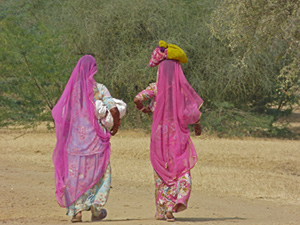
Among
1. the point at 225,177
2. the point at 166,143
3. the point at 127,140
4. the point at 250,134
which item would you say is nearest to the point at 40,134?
the point at 127,140

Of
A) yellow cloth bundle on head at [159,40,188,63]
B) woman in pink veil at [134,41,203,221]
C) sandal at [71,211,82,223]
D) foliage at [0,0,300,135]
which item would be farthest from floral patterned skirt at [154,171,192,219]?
foliage at [0,0,300,135]

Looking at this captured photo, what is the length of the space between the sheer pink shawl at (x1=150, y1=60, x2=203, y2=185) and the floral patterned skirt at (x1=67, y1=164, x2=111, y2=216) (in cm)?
69

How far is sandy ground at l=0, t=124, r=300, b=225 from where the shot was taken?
7105 mm

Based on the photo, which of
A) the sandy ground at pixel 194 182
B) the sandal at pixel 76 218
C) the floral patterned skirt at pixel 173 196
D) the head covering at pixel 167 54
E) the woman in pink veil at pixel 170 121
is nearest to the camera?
the sandal at pixel 76 218

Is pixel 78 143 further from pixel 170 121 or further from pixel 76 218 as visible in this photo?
pixel 170 121

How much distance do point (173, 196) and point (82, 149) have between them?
109 centimetres

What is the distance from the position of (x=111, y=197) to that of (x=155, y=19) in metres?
8.08

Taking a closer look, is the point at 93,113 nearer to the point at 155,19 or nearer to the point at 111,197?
the point at 111,197

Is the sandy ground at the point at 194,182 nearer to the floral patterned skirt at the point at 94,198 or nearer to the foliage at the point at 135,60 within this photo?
the floral patterned skirt at the point at 94,198

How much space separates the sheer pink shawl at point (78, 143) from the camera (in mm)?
6180

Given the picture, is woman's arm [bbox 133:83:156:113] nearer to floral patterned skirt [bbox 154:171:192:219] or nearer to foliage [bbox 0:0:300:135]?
floral patterned skirt [bbox 154:171:192:219]

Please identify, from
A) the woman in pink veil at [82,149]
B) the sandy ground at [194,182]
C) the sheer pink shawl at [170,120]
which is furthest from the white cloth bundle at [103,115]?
the sandy ground at [194,182]

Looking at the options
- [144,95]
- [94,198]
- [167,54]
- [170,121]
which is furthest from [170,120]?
[94,198]

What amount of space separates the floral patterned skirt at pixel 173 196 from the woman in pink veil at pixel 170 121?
1 cm
